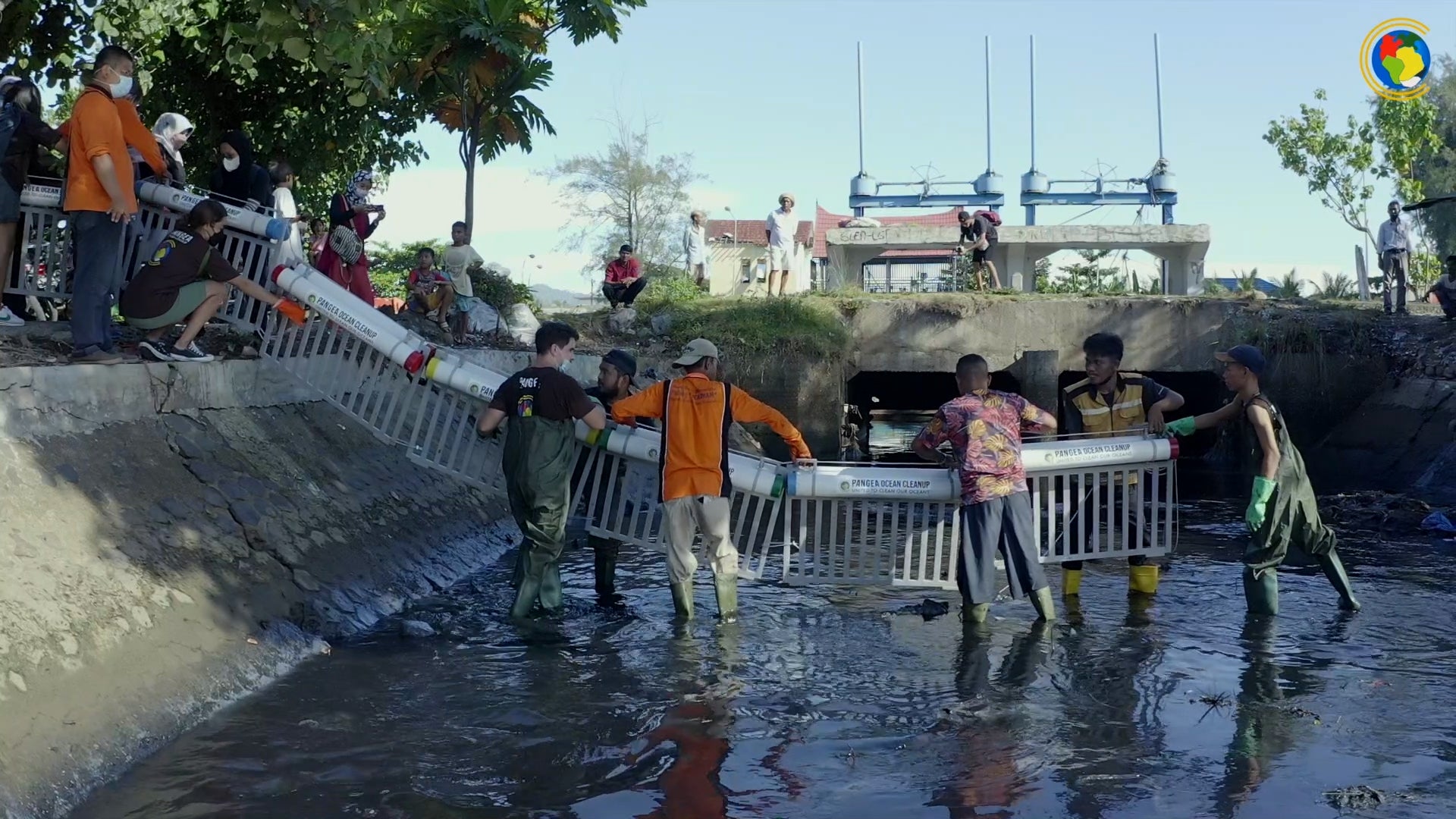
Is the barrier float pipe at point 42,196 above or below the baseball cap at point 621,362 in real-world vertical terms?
above

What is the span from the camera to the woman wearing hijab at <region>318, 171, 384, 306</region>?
483 inches

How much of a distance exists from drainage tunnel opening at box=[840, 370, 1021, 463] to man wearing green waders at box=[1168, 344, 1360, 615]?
12.5m

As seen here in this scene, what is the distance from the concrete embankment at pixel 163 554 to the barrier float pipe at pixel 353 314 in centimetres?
78

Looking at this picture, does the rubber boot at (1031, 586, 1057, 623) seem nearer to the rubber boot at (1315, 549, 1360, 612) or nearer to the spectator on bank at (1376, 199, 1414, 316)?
the rubber boot at (1315, 549, 1360, 612)

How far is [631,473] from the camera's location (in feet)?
28.1

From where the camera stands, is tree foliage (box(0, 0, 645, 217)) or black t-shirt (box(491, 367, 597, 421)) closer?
black t-shirt (box(491, 367, 597, 421))

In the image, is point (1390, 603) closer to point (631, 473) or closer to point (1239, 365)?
point (1239, 365)

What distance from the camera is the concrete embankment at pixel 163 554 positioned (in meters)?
5.41

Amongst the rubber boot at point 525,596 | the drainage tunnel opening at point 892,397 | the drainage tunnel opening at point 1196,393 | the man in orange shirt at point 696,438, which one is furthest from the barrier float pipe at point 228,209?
the drainage tunnel opening at point 1196,393

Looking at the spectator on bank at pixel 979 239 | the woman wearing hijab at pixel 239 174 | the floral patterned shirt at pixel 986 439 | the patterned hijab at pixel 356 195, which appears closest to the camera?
the floral patterned shirt at pixel 986 439

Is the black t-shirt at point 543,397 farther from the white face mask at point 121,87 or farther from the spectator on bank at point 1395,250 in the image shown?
the spectator on bank at point 1395,250

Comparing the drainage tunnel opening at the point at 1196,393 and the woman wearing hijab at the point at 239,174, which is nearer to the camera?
the woman wearing hijab at the point at 239,174

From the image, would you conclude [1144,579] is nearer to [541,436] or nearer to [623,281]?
[541,436]

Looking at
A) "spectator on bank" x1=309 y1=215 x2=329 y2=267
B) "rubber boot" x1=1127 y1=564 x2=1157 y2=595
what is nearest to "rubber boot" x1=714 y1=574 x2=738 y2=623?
"rubber boot" x1=1127 y1=564 x2=1157 y2=595
